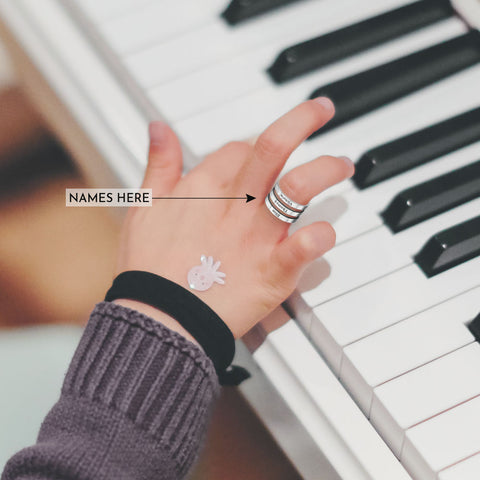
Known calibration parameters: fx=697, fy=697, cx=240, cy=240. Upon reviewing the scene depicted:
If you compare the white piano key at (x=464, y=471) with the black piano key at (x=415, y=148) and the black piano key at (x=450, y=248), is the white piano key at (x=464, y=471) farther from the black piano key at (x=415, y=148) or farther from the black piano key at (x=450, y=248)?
the black piano key at (x=415, y=148)

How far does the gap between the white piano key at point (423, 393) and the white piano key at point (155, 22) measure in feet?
1.61

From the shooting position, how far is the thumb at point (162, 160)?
0.79 metres

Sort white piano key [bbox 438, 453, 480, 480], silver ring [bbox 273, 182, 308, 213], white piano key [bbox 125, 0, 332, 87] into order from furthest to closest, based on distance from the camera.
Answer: white piano key [bbox 125, 0, 332, 87], silver ring [bbox 273, 182, 308, 213], white piano key [bbox 438, 453, 480, 480]

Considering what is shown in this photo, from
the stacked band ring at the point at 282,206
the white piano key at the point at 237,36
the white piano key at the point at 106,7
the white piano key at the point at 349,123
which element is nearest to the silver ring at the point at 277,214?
the stacked band ring at the point at 282,206

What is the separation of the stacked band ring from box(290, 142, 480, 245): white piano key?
3 cm

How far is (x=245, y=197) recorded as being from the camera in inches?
30.7

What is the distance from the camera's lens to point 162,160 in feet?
2.65

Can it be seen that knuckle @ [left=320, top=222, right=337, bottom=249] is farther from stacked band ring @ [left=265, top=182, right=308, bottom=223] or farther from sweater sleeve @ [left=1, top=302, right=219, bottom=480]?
sweater sleeve @ [left=1, top=302, right=219, bottom=480]

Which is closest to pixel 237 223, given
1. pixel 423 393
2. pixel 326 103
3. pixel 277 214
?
pixel 277 214

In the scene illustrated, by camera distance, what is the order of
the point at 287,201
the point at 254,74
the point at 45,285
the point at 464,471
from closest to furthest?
the point at 464,471 → the point at 287,201 → the point at 254,74 → the point at 45,285

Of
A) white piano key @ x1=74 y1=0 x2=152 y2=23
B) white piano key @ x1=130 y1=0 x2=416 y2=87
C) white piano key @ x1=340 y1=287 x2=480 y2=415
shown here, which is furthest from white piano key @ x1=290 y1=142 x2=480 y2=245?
white piano key @ x1=74 y1=0 x2=152 y2=23

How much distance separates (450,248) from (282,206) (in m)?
0.18

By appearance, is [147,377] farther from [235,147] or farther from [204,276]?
[235,147]

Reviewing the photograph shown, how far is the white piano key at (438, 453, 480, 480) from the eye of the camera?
2.04 feet
